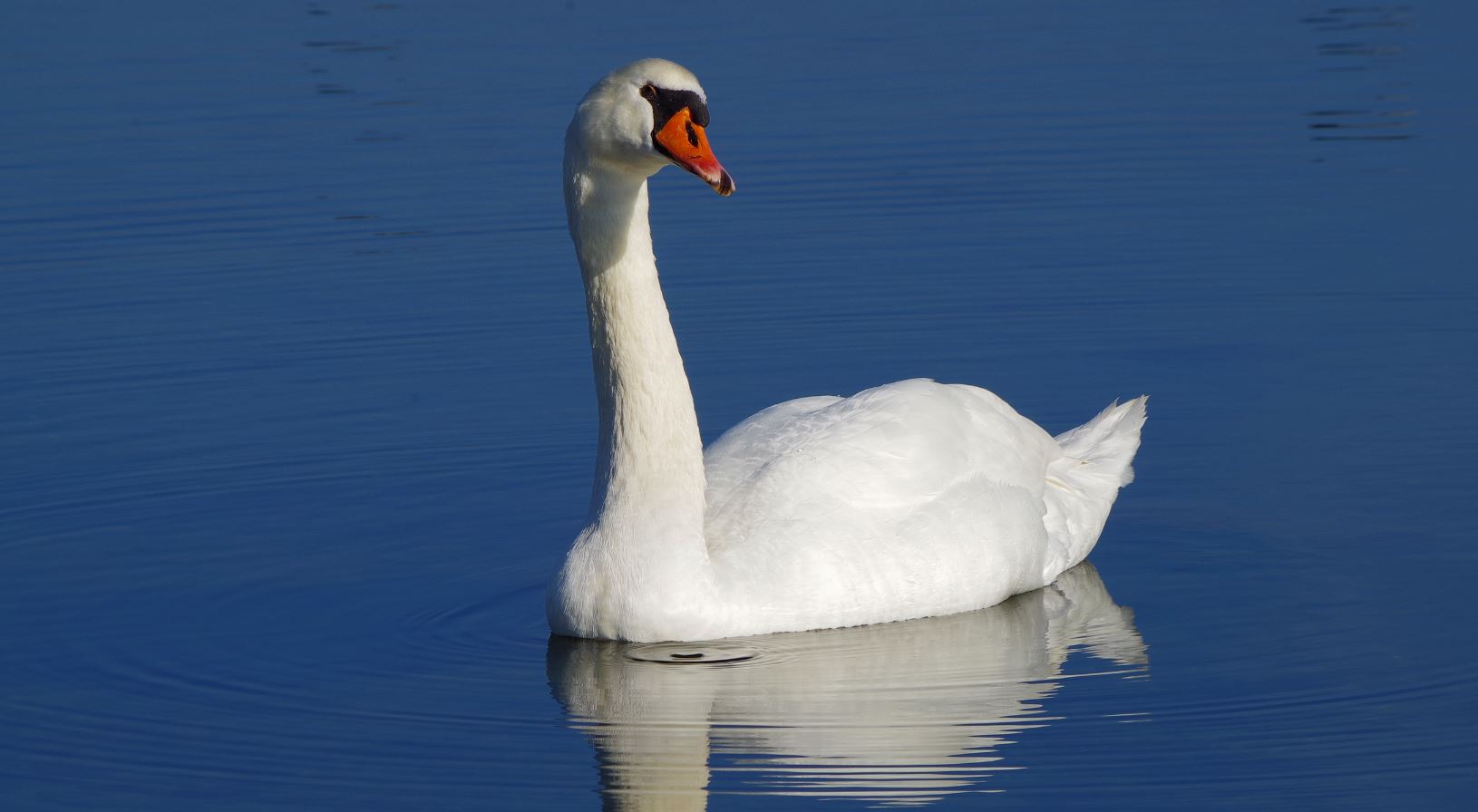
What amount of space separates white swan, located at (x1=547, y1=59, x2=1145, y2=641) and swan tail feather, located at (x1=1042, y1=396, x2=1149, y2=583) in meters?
0.20

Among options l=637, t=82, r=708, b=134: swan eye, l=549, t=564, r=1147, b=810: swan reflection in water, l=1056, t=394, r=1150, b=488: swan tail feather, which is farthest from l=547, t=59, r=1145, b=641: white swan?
l=1056, t=394, r=1150, b=488: swan tail feather

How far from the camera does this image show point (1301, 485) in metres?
11.7

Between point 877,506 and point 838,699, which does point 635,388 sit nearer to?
point 877,506

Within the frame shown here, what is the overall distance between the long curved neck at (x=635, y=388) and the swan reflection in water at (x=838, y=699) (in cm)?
Result: 55

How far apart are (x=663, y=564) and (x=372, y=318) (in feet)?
19.8

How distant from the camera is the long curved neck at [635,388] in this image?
10.0 meters

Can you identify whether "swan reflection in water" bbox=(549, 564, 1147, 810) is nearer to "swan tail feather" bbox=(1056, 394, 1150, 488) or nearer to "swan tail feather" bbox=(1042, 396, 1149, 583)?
"swan tail feather" bbox=(1042, 396, 1149, 583)

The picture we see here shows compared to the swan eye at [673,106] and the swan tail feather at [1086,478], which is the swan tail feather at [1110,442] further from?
the swan eye at [673,106]

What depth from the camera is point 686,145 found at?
9406 millimetres

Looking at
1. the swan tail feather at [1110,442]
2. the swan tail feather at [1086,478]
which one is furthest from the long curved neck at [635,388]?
the swan tail feather at [1110,442]

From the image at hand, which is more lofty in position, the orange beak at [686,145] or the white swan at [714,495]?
the orange beak at [686,145]

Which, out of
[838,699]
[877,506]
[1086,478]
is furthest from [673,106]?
[1086,478]

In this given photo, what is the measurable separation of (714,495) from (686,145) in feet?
5.73

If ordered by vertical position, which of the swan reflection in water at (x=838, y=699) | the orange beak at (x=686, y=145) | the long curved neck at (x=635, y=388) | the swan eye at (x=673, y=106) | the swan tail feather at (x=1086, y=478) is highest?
the swan eye at (x=673, y=106)
